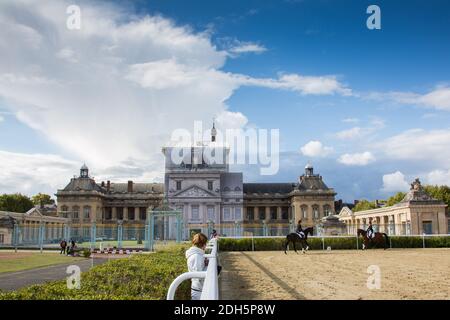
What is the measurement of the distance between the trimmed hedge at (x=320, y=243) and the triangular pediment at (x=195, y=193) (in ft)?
168

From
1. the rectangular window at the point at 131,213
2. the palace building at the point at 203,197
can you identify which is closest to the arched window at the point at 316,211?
the palace building at the point at 203,197

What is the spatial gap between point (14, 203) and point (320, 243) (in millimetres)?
73675

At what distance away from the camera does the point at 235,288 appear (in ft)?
43.4

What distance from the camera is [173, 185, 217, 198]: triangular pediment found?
290 feet

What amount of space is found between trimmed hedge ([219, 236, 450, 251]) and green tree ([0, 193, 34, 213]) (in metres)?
66.8

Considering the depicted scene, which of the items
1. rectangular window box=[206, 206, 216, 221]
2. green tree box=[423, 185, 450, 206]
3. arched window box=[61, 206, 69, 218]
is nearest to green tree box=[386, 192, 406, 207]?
green tree box=[423, 185, 450, 206]

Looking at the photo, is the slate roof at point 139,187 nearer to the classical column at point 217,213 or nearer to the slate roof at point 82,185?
the slate roof at point 82,185

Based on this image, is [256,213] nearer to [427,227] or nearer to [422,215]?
[422,215]

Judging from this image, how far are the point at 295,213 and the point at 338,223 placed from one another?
47270mm

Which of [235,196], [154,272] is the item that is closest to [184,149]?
[235,196]

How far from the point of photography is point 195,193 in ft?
290

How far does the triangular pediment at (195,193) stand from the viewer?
88250 millimetres

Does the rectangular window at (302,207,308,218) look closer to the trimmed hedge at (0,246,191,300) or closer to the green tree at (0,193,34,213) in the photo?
the green tree at (0,193,34,213)
